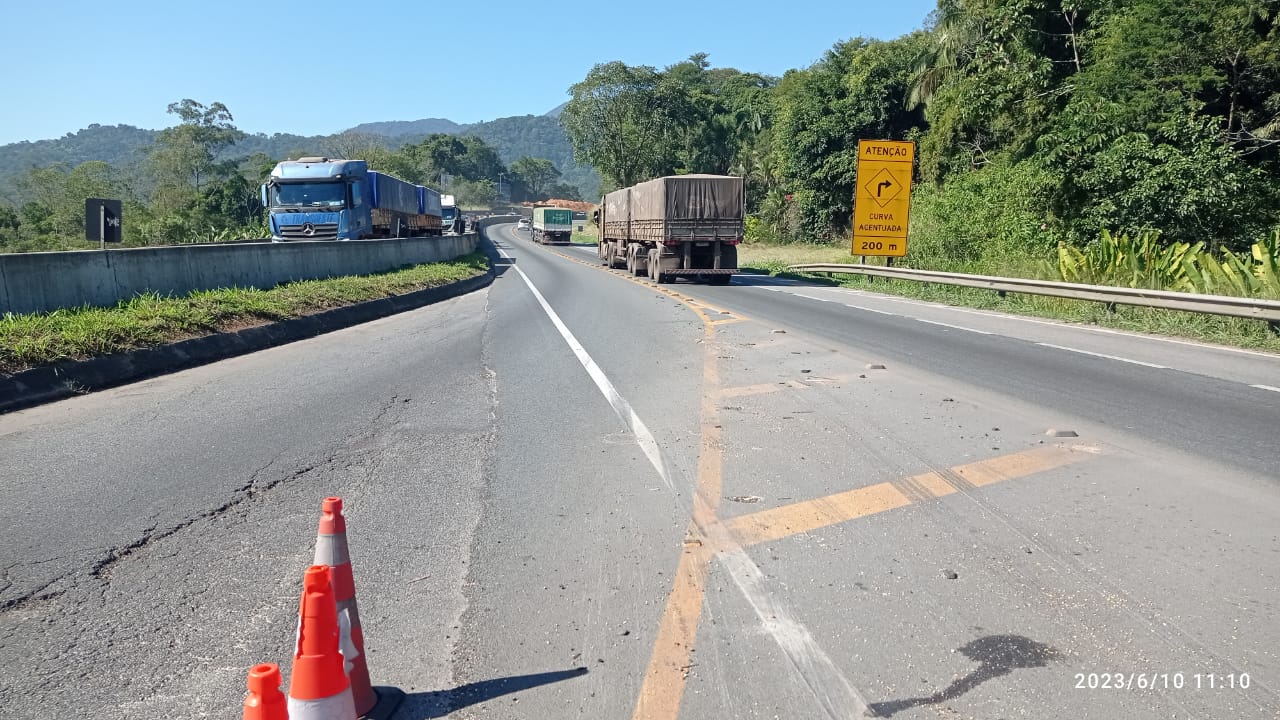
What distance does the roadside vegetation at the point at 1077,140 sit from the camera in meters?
20.2

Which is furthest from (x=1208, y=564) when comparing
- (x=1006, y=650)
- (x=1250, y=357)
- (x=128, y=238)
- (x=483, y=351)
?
(x=128, y=238)

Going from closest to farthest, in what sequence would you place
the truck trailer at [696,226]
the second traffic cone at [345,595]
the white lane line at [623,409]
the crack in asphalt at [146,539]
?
1. the second traffic cone at [345,595]
2. the crack in asphalt at [146,539]
3. the white lane line at [623,409]
4. the truck trailer at [696,226]

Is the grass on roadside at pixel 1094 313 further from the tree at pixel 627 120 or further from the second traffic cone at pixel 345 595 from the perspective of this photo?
the tree at pixel 627 120

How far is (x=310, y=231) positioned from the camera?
27.8 metres

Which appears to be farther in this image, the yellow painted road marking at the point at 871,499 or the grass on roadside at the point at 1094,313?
the grass on roadside at the point at 1094,313

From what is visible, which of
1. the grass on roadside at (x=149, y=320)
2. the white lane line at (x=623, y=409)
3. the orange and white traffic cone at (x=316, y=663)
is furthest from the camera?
the grass on roadside at (x=149, y=320)

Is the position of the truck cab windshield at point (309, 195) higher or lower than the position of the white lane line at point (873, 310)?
higher

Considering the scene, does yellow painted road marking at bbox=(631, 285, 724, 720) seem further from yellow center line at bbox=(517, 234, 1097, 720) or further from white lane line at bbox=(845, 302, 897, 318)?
white lane line at bbox=(845, 302, 897, 318)

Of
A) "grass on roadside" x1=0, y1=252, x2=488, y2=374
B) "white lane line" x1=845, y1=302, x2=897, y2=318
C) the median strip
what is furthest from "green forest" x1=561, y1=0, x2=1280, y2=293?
"grass on roadside" x1=0, y1=252, x2=488, y2=374

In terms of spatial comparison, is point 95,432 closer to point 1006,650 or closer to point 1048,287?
point 1006,650

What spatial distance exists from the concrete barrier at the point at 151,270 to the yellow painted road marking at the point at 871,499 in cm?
952

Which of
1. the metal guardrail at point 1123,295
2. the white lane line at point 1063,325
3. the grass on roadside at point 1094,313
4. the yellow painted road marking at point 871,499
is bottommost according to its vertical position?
the yellow painted road marking at point 871,499

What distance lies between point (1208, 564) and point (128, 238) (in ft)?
164

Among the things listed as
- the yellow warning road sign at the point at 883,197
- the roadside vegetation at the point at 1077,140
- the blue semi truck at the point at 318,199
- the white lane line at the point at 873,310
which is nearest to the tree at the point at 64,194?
the blue semi truck at the point at 318,199
